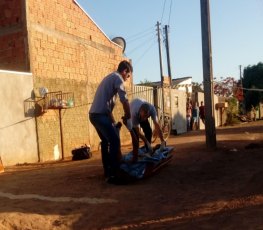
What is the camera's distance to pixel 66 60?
13070 mm

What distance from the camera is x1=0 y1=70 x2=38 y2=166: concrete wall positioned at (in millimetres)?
10164

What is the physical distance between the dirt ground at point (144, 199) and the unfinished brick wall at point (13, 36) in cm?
458

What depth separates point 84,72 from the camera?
14086mm

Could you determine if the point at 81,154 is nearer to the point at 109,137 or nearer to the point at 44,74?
the point at 44,74

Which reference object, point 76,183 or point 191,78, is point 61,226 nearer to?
point 76,183

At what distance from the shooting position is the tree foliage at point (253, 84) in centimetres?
4678

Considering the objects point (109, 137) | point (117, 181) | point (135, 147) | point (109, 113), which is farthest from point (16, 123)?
point (117, 181)

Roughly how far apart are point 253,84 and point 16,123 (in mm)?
41334

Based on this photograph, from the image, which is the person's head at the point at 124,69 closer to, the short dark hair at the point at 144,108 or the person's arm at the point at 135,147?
the person's arm at the point at 135,147

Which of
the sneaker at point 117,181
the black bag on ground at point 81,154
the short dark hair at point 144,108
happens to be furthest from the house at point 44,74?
the sneaker at point 117,181

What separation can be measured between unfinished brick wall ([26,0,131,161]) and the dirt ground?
14.6 feet

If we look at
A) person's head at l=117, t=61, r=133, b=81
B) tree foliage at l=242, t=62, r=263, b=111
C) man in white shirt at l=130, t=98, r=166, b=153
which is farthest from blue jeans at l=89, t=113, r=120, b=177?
tree foliage at l=242, t=62, r=263, b=111

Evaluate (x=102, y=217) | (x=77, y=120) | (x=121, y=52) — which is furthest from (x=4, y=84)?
(x=121, y=52)

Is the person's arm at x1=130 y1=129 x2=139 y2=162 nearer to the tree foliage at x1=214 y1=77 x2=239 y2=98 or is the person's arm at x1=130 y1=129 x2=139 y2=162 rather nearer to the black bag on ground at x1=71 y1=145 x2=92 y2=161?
the black bag on ground at x1=71 y1=145 x2=92 y2=161
